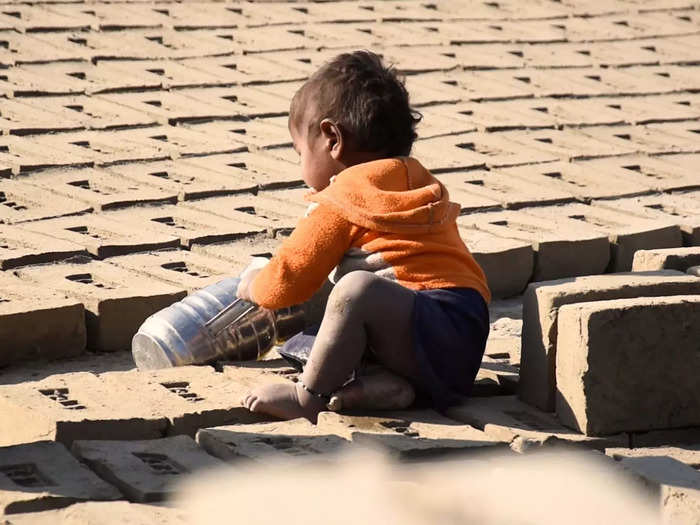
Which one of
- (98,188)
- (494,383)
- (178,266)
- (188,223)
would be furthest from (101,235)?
(494,383)

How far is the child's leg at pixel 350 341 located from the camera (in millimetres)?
3391

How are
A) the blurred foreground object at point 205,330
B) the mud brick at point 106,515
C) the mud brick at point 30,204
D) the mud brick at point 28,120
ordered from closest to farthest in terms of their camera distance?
the mud brick at point 106,515 → the blurred foreground object at point 205,330 → the mud brick at point 30,204 → the mud brick at point 28,120

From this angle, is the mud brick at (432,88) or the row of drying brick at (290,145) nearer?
the row of drying brick at (290,145)

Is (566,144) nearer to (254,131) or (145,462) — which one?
(254,131)

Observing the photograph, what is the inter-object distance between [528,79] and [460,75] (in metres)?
0.43

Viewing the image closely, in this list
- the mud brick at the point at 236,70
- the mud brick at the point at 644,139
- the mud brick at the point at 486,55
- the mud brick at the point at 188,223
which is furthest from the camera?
the mud brick at the point at 486,55

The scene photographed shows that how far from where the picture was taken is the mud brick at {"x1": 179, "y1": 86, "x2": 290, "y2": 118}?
285 inches

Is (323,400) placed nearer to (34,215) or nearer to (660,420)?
(660,420)

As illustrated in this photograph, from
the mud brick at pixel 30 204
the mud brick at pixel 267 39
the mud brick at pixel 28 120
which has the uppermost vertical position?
the mud brick at pixel 267 39

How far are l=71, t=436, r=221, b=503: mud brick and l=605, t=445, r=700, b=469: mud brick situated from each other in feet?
3.19

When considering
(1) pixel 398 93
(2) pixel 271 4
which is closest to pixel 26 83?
(2) pixel 271 4

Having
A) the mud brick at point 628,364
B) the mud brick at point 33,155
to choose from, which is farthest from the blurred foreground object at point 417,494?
the mud brick at point 33,155

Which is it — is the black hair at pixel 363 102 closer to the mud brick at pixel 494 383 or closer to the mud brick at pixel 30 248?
the mud brick at pixel 494 383

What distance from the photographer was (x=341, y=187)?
3.55 metres
